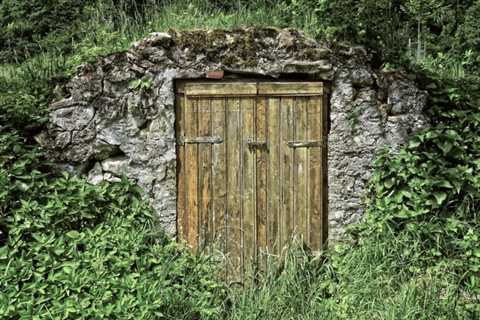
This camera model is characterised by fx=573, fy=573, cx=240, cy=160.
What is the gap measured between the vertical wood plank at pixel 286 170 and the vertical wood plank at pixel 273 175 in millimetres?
34

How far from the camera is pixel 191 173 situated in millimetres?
4805

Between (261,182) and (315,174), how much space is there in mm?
462

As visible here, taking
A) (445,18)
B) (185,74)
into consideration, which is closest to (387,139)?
(185,74)

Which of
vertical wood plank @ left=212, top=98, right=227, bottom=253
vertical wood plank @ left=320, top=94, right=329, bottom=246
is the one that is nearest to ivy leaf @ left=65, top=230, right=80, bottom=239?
vertical wood plank @ left=212, top=98, right=227, bottom=253

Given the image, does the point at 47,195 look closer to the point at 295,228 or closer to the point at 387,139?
the point at 295,228

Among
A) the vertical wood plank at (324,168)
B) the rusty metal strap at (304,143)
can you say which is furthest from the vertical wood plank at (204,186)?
the vertical wood plank at (324,168)

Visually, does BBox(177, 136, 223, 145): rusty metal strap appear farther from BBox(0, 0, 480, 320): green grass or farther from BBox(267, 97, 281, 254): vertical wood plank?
BBox(0, 0, 480, 320): green grass

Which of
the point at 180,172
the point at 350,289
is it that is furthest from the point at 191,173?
the point at 350,289

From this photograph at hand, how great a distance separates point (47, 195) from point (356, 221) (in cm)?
253

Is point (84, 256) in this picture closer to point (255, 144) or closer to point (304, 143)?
point (255, 144)

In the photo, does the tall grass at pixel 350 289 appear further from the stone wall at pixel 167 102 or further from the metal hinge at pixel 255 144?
the metal hinge at pixel 255 144

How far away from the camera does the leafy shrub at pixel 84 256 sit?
12.6 feet

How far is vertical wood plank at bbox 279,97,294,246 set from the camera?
4.79 m

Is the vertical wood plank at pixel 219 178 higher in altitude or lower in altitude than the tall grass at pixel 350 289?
higher
